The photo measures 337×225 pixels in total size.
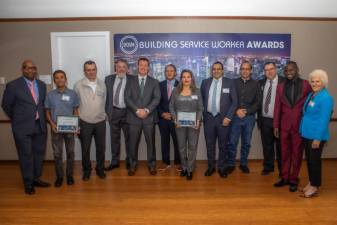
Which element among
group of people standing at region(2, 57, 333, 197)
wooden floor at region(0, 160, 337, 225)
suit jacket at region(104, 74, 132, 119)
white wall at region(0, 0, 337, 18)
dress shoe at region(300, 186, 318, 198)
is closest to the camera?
wooden floor at region(0, 160, 337, 225)

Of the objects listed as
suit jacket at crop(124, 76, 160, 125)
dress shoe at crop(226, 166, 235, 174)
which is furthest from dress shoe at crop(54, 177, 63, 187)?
dress shoe at crop(226, 166, 235, 174)

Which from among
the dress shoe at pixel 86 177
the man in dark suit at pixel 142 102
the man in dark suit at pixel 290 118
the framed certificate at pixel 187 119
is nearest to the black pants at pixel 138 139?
the man in dark suit at pixel 142 102

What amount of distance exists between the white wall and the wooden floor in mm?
2578

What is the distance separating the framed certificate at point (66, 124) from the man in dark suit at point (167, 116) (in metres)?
1.34

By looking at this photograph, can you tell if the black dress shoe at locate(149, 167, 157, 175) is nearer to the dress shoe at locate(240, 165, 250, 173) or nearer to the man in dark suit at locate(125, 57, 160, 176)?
the man in dark suit at locate(125, 57, 160, 176)

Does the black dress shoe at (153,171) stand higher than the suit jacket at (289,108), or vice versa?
the suit jacket at (289,108)

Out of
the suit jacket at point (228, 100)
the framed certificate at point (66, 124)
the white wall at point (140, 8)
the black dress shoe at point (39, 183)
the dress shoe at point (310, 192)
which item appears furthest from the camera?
the white wall at point (140, 8)

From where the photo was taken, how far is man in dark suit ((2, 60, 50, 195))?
3828 mm

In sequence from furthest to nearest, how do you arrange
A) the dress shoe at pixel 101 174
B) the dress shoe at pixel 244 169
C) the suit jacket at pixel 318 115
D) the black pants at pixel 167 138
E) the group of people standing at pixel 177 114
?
the black pants at pixel 167 138
the dress shoe at pixel 244 169
the dress shoe at pixel 101 174
the group of people standing at pixel 177 114
the suit jacket at pixel 318 115

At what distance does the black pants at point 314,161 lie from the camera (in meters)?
3.59

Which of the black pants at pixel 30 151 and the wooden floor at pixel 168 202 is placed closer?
the wooden floor at pixel 168 202

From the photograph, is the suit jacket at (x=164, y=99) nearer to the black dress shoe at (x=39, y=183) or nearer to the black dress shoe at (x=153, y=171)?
the black dress shoe at (x=153, y=171)

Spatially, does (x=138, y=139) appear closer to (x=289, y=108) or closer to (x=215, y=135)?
(x=215, y=135)

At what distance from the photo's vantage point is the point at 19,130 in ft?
12.6
